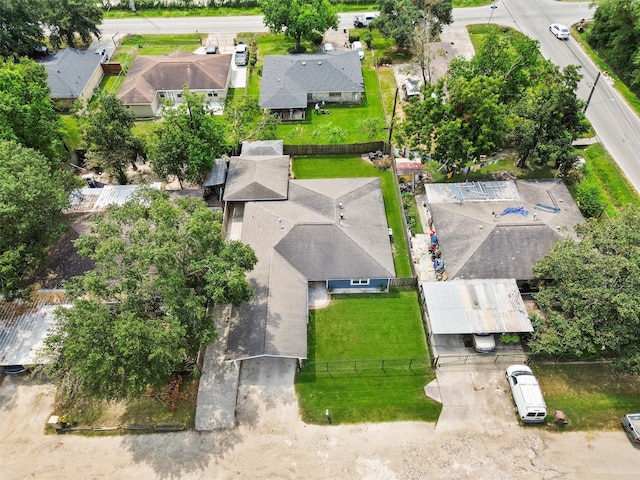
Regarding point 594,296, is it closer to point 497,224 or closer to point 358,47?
point 497,224

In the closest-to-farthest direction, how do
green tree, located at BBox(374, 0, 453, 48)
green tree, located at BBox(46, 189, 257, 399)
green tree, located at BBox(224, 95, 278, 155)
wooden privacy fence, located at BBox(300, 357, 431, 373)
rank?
green tree, located at BBox(46, 189, 257, 399), wooden privacy fence, located at BBox(300, 357, 431, 373), green tree, located at BBox(224, 95, 278, 155), green tree, located at BBox(374, 0, 453, 48)

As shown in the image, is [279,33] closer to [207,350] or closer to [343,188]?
[343,188]

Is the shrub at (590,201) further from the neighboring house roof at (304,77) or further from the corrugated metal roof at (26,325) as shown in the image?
the corrugated metal roof at (26,325)

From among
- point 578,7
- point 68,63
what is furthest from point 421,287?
point 578,7

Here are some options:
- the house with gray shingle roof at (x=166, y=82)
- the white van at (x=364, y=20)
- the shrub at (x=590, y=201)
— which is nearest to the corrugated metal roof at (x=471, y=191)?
the shrub at (x=590, y=201)

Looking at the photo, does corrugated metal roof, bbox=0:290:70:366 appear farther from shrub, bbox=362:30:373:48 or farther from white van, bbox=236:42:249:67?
shrub, bbox=362:30:373:48

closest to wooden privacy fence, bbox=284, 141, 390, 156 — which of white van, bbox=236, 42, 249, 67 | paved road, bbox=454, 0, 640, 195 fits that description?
white van, bbox=236, 42, 249, 67
